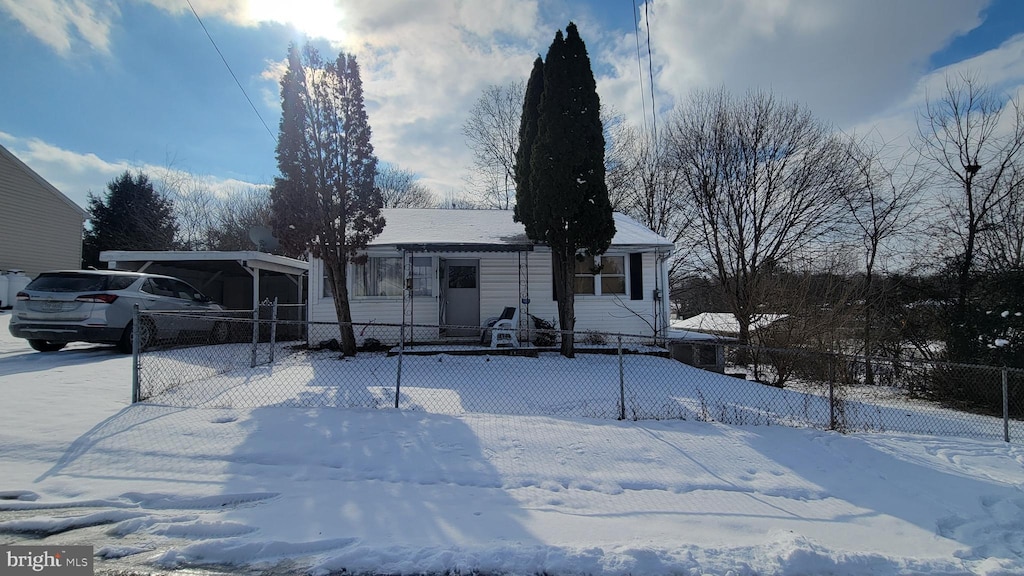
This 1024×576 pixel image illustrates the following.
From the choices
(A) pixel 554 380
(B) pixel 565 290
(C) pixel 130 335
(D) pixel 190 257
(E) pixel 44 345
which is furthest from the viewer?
(D) pixel 190 257

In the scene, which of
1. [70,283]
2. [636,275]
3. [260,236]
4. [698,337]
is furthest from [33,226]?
[698,337]

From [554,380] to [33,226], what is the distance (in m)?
24.4

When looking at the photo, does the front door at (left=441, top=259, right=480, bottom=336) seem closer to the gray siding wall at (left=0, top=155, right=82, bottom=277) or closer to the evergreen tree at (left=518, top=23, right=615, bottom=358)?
the evergreen tree at (left=518, top=23, right=615, bottom=358)

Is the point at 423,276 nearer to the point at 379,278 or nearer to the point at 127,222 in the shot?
the point at 379,278

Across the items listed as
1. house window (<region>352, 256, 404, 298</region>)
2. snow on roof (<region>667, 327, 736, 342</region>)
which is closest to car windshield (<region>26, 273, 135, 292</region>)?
house window (<region>352, 256, 404, 298</region>)

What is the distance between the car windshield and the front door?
6.74 metres

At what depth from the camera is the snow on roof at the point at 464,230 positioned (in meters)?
11.2

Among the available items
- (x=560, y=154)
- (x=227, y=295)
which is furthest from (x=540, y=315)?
(x=227, y=295)

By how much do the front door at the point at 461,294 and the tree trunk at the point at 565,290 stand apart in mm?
2553

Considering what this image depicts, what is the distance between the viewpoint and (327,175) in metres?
9.59

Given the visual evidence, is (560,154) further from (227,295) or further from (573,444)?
(227,295)

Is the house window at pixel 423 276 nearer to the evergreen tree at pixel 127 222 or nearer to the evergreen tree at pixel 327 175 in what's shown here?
the evergreen tree at pixel 327 175

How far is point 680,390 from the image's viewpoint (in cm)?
767

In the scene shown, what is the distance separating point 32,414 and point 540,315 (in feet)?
29.7
